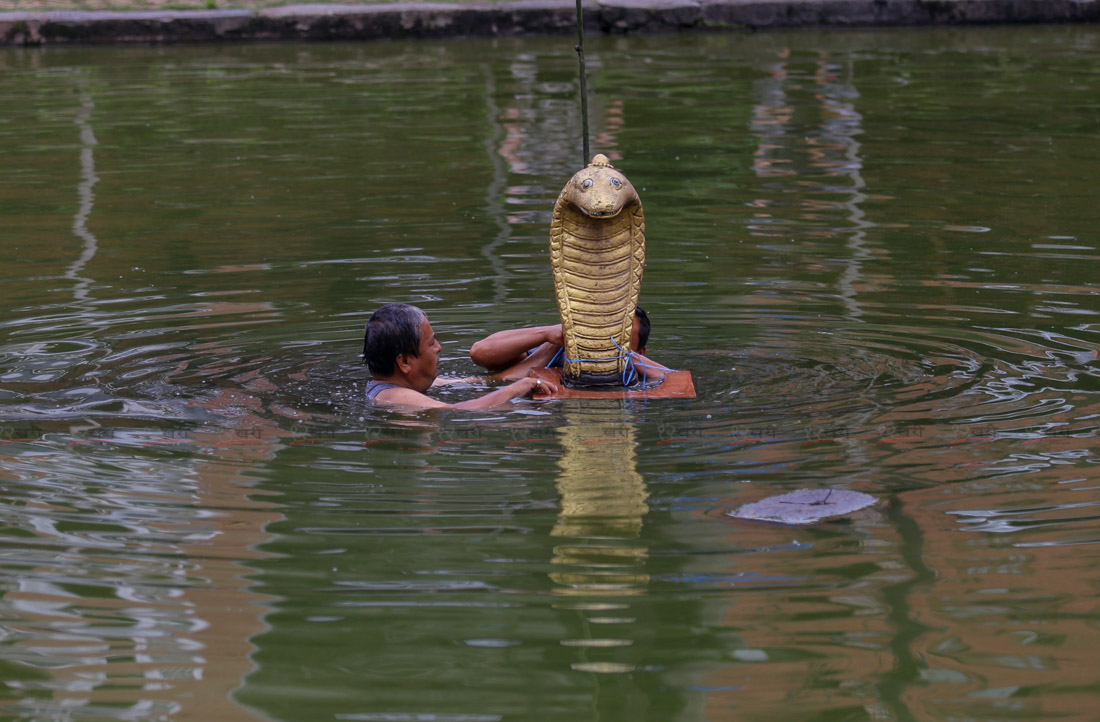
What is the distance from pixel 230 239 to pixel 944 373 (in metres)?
5.28

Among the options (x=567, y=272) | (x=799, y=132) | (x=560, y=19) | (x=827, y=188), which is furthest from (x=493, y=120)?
(x=567, y=272)

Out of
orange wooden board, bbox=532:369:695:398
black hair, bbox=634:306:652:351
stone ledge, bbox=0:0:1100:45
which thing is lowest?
orange wooden board, bbox=532:369:695:398

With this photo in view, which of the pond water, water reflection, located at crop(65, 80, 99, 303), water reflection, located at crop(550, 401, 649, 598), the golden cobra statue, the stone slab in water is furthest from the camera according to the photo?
water reflection, located at crop(65, 80, 99, 303)

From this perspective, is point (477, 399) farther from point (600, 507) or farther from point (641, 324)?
point (600, 507)

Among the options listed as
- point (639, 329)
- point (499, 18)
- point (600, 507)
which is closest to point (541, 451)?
point (600, 507)

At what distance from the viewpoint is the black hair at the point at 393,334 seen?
632 centimetres

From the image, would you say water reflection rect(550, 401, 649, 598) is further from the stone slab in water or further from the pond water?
the stone slab in water

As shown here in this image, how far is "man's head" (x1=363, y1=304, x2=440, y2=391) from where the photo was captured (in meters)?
A: 6.33

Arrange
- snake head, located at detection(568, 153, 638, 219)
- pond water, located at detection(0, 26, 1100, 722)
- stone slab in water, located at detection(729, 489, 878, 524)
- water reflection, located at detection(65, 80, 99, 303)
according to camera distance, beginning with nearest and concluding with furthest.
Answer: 1. pond water, located at detection(0, 26, 1100, 722)
2. stone slab in water, located at detection(729, 489, 878, 524)
3. snake head, located at detection(568, 153, 638, 219)
4. water reflection, located at detection(65, 80, 99, 303)

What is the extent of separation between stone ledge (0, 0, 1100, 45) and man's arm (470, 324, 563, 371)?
15383mm

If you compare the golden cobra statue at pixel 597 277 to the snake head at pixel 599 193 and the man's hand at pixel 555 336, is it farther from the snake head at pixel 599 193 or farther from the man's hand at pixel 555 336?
the man's hand at pixel 555 336

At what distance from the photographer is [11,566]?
447 cm

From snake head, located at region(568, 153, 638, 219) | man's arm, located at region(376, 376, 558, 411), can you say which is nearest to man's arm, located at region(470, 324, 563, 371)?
man's arm, located at region(376, 376, 558, 411)

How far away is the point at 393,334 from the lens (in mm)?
Result: 6328
